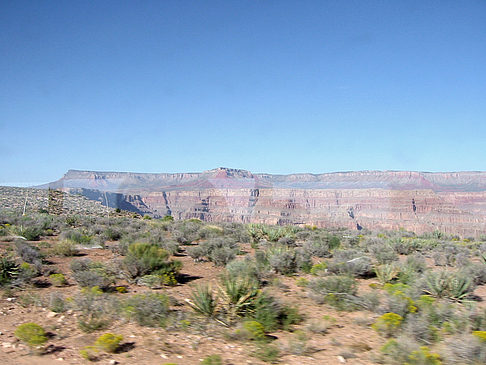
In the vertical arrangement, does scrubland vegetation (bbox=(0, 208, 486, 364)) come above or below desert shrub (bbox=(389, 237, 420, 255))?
above

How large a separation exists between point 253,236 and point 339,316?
498 inches

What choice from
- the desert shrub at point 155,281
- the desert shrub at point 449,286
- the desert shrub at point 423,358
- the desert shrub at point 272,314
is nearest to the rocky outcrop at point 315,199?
the desert shrub at point 155,281

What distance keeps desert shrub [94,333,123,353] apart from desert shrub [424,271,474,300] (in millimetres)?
7089

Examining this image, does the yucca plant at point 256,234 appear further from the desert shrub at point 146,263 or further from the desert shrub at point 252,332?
the desert shrub at point 252,332

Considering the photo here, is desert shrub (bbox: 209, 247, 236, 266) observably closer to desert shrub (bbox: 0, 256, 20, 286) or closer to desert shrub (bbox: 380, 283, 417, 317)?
desert shrub (bbox: 0, 256, 20, 286)

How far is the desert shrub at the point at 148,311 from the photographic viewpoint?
19.9ft

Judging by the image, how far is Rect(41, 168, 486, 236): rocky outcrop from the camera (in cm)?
4688

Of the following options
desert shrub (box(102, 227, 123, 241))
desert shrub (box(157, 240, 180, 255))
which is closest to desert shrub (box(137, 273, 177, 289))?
desert shrub (box(157, 240, 180, 255))

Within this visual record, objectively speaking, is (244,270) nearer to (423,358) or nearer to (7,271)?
(423,358)

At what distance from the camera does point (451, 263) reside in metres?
14.0

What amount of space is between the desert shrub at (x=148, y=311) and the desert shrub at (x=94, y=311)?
0.28 m

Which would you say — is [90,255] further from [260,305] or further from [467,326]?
[467,326]

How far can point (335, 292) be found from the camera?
8.26 meters

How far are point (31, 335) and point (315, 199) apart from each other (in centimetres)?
6627
